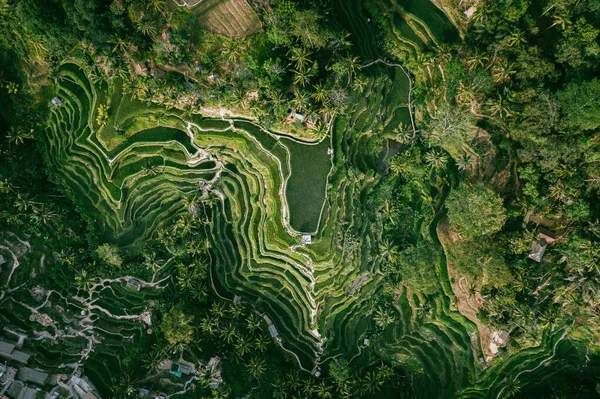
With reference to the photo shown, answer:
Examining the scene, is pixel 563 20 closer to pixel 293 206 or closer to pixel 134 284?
pixel 293 206

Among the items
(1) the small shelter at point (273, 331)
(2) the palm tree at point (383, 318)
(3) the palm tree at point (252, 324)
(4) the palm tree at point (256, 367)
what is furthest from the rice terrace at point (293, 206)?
(1) the small shelter at point (273, 331)

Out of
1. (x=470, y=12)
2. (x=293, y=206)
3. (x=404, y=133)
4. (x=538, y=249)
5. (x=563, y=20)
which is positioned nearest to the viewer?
(x=563, y=20)

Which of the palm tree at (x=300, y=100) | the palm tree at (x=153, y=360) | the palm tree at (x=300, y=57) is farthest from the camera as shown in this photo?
the palm tree at (x=153, y=360)

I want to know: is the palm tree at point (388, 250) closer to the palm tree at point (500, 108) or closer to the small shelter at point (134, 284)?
the palm tree at point (500, 108)

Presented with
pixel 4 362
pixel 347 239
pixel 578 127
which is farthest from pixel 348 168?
pixel 4 362

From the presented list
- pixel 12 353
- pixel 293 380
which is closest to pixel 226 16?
pixel 293 380

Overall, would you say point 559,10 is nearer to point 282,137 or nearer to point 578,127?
point 578,127

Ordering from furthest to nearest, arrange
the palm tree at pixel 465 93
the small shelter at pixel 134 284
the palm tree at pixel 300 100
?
1. the small shelter at pixel 134 284
2. the palm tree at pixel 465 93
3. the palm tree at pixel 300 100
